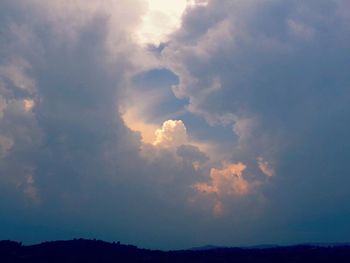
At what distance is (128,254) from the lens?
153125mm

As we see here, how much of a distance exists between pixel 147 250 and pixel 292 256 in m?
43.2

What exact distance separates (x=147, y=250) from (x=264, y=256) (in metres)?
35.2

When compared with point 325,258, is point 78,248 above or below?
above

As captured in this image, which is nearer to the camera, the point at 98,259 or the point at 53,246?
the point at 98,259

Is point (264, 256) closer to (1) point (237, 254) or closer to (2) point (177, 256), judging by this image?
(1) point (237, 254)

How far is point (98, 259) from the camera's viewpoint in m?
147

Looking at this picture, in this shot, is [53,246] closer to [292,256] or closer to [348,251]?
[292,256]

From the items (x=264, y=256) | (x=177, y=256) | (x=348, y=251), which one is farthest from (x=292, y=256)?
(x=177, y=256)

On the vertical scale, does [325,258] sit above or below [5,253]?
below

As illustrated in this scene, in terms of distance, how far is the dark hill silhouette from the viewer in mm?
145750

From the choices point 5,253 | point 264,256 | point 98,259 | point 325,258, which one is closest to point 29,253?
point 5,253

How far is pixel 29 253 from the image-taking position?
14975 cm

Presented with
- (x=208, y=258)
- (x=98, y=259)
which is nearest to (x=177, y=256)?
(x=208, y=258)

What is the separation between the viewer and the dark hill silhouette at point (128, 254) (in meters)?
146
